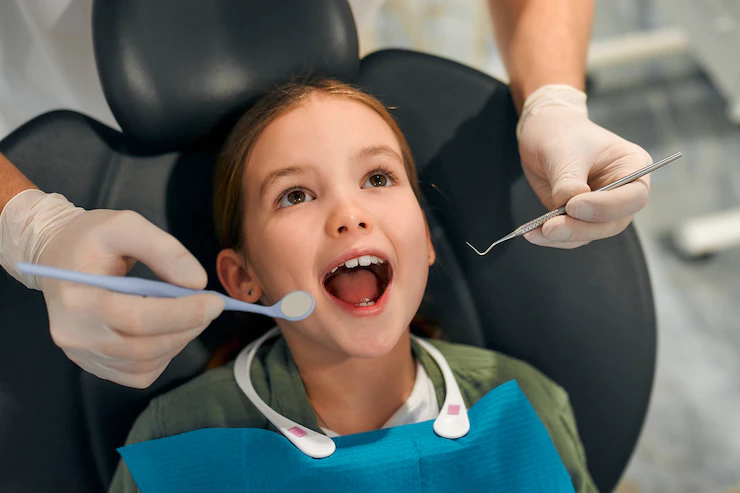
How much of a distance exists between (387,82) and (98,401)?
0.67 m

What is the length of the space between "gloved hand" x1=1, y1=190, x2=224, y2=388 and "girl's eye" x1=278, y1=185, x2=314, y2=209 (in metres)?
0.20

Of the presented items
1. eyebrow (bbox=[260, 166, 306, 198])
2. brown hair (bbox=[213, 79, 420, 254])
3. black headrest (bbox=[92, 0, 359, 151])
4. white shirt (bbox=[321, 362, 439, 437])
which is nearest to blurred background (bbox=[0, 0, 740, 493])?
black headrest (bbox=[92, 0, 359, 151])

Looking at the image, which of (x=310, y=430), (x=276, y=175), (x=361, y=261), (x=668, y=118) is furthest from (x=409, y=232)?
(x=668, y=118)

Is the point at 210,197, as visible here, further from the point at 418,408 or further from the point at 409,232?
the point at 418,408

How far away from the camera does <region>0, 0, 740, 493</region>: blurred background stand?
1.16 meters

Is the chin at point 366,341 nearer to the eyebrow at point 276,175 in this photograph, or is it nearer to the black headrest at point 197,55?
the eyebrow at point 276,175

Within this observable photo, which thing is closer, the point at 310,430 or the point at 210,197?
the point at 310,430

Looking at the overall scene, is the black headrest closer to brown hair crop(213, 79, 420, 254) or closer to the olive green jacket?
brown hair crop(213, 79, 420, 254)

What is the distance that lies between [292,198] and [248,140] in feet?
0.38

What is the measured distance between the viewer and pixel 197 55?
97 cm

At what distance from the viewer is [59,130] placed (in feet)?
3.35

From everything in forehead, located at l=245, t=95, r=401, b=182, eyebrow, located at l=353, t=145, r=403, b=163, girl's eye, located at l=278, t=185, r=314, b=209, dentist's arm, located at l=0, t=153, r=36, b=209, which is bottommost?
girl's eye, located at l=278, t=185, r=314, b=209

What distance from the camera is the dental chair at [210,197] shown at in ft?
3.09

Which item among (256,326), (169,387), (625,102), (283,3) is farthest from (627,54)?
(169,387)
